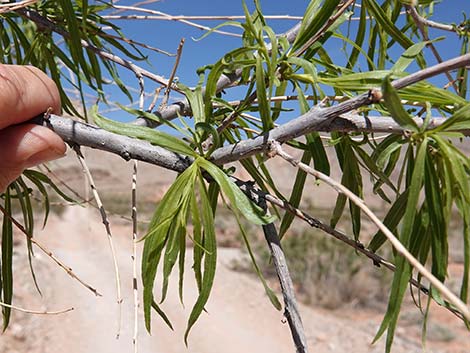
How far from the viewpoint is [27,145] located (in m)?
0.55

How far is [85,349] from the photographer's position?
13.6 ft

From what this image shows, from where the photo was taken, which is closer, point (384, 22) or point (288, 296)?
point (288, 296)

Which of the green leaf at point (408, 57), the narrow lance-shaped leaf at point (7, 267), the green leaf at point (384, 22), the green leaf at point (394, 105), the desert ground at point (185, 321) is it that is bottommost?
the desert ground at point (185, 321)

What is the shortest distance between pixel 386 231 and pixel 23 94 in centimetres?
39

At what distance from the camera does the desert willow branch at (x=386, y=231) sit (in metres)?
0.28

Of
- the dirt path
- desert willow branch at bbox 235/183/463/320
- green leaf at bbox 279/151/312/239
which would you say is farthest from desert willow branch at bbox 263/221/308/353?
the dirt path

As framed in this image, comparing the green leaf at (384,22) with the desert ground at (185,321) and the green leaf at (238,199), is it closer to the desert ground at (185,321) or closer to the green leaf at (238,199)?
the green leaf at (238,199)

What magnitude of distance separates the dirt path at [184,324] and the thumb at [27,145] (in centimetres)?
300

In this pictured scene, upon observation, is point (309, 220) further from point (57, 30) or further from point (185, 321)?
point (185, 321)

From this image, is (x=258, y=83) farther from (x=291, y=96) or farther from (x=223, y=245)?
(x=223, y=245)

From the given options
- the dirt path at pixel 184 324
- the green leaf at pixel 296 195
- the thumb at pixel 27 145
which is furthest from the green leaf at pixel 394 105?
the dirt path at pixel 184 324

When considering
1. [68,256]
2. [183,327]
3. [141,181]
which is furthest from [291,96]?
[141,181]

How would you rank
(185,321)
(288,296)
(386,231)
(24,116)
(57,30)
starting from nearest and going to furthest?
1. (386,231)
2. (288,296)
3. (24,116)
4. (57,30)
5. (185,321)

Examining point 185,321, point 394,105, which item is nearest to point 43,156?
point 394,105
